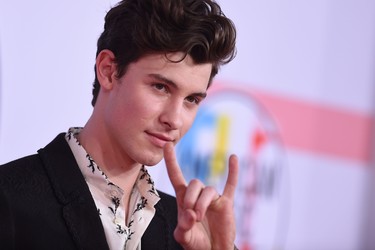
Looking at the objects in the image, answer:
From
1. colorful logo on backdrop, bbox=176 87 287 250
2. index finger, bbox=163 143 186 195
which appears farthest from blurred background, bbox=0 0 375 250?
index finger, bbox=163 143 186 195

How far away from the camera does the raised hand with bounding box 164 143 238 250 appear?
1.16 m

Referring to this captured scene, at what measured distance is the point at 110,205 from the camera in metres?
1.34

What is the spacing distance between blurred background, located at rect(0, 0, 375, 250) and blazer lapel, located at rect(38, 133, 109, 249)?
32cm

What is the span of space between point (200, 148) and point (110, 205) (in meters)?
0.85

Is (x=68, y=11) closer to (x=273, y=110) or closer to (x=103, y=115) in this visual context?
(x=103, y=115)

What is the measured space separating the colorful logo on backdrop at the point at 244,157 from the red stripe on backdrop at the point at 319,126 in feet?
0.14

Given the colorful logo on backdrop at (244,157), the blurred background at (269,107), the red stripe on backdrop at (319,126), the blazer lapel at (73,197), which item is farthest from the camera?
the red stripe on backdrop at (319,126)

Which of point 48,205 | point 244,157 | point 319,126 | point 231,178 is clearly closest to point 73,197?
point 48,205

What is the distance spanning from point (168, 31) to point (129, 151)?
24 centimetres

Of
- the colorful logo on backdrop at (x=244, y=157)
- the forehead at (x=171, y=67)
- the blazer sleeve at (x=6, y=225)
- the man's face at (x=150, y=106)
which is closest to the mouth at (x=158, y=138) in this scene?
the man's face at (x=150, y=106)

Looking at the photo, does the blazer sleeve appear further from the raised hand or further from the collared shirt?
the raised hand

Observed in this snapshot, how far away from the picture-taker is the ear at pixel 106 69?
4.57 feet

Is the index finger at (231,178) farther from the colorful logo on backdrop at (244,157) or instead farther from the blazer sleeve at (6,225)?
the colorful logo on backdrop at (244,157)

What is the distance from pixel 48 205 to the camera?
128 cm
